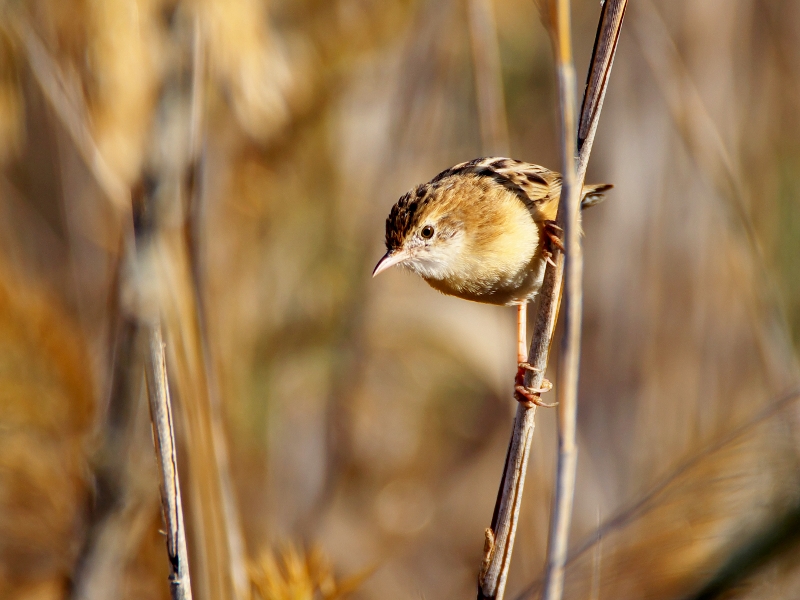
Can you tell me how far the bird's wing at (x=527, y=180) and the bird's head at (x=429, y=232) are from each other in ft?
0.44

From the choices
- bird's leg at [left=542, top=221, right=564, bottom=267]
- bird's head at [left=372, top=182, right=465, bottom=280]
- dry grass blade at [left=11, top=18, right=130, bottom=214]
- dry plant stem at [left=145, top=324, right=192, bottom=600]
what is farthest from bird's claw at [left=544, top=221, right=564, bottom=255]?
dry grass blade at [left=11, top=18, right=130, bottom=214]

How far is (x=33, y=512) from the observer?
2.74m

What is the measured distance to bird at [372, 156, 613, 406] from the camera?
2.20 m

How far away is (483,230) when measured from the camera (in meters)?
Answer: 2.28

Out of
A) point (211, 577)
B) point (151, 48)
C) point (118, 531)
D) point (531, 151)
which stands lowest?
point (118, 531)

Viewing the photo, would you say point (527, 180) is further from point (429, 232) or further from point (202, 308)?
point (202, 308)

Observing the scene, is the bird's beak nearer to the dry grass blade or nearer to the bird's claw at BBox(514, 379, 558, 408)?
the bird's claw at BBox(514, 379, 558, 408)

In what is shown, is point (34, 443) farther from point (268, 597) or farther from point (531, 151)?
point (531, 151)

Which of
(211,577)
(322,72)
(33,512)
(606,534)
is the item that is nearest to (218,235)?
(322,72)

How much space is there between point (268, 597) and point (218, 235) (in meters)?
1.80

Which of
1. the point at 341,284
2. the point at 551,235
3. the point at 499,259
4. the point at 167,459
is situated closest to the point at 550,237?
the point at 551,235

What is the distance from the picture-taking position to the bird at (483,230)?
2201mm

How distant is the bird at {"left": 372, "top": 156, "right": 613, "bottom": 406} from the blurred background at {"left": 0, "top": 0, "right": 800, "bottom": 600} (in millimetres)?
235

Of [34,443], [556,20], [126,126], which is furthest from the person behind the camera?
[34,443]
